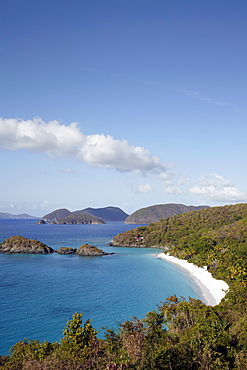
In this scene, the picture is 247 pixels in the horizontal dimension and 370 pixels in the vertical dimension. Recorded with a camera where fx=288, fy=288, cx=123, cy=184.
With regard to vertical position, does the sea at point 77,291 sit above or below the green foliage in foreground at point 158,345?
below

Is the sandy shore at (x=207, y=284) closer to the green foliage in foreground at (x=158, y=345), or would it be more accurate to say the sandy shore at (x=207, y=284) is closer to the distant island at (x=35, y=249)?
the green foliage in foreground at (x=158, y=345)

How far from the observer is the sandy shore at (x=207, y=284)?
41919 mm

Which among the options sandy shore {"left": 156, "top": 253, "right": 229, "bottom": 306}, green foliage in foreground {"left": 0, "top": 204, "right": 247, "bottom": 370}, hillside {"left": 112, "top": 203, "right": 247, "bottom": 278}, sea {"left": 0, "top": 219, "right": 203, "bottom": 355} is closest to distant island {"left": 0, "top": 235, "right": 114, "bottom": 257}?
sea {"left": 0, "top": 219, "right": 203, "bottom": 355}

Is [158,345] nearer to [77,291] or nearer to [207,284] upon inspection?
[77,291]

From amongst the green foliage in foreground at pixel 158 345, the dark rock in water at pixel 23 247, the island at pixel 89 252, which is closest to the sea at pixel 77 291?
the green foliage in foreground at pixel 158 345

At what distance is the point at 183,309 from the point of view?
Answer: 29.5 m

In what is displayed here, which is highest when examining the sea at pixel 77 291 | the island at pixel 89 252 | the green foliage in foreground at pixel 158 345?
the green foliage in foreground at pixel 158 345

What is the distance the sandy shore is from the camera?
41919 mm

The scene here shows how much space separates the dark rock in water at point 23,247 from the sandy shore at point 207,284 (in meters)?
42.6

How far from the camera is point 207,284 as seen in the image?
166 feet

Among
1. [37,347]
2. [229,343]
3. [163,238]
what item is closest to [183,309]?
[229,343]

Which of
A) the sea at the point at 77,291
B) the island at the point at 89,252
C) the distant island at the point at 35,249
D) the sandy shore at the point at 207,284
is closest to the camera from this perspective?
the sea at the point at 77,291

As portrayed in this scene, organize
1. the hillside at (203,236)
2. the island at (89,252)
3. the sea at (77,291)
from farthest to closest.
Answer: the island at (89,252), the hillside at (203,236), the sea at (77,291)

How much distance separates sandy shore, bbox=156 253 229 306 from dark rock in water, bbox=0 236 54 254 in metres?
42.6
